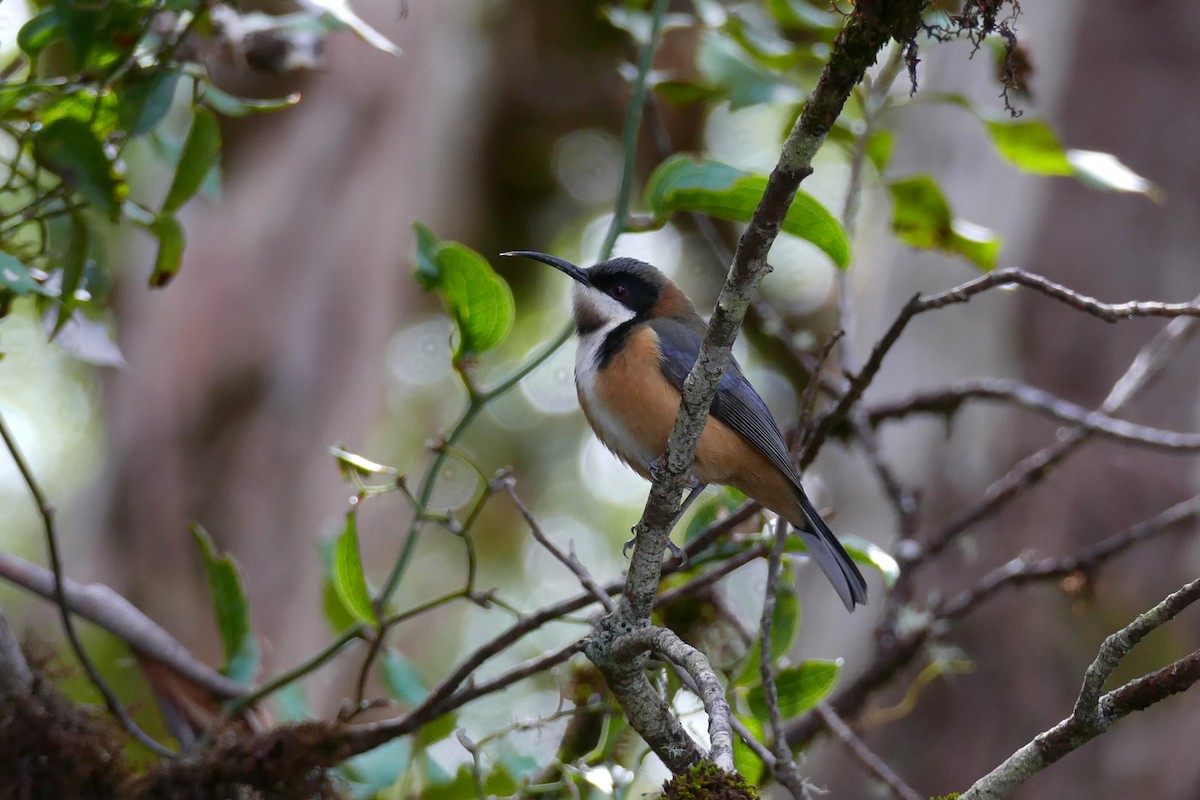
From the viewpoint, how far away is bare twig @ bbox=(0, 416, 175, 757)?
9.53 feet

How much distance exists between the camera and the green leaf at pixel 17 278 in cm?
246

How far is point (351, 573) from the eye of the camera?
10.5ft

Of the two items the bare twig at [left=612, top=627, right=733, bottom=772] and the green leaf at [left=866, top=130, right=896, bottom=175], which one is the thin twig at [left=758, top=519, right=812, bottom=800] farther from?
the green leaf at [left=866, top=130, right=896, bottom=175]

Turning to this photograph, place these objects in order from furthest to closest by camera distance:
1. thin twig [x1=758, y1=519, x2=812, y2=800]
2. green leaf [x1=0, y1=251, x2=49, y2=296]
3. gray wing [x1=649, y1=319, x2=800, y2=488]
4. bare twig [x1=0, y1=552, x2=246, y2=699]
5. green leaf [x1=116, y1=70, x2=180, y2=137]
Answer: gray wing [x1=649, y1=319, x2=800, y2=488] → bare twig [x1=0, y1=552, x2=246, y2=699] → green leaf [x1=116, y1=70, x2=180, y2=137] → thin twig [x1=758, y1=519, x2=812, y2=800] → green leaf [x1=0, y1=251, x2=49, y2=296]

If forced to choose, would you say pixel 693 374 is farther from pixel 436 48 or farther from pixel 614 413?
pixel 436 48

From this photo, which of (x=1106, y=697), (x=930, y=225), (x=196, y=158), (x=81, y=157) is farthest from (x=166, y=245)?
(x=1106, y=697)

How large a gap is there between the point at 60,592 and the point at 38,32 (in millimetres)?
1582

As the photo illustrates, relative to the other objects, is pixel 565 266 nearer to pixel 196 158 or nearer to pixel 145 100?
pixel 196 158

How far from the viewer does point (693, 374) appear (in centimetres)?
233

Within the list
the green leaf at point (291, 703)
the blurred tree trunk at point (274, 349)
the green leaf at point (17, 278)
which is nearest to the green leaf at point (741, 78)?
the green leaf at point (17, 278)

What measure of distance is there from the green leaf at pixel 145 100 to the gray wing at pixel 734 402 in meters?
1.93

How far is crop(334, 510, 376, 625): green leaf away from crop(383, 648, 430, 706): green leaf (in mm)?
661

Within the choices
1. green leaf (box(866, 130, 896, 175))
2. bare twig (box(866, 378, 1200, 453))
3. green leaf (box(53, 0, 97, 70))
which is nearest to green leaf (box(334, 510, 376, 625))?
green leaf (box(53, 0, 97, 70))

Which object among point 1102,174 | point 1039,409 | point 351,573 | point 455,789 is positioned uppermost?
point 1102,174
